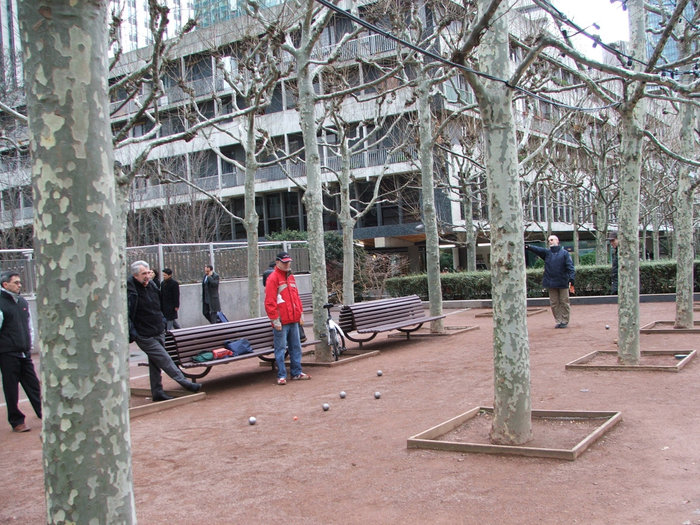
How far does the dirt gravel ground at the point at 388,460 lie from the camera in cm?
474

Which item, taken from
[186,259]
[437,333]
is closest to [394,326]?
[437,333]

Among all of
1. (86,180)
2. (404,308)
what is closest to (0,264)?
(404,308)

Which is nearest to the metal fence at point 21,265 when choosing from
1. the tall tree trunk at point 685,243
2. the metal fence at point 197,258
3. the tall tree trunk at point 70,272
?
the metal fence at point 197,258

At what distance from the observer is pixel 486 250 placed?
143 feet

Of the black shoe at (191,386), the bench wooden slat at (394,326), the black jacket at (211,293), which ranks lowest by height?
the black shoe at (191,386)

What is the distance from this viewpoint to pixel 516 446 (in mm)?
5934

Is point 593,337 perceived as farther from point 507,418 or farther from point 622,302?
point 507,418

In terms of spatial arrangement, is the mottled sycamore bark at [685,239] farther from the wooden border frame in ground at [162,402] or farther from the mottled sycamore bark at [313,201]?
the wooden border frame in ground at [162,402]

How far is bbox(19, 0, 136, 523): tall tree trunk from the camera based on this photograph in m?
2.53

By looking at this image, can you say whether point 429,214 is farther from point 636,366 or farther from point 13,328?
point 13,328

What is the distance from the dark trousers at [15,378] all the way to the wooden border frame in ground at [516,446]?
16.3 feet

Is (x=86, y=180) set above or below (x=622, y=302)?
above

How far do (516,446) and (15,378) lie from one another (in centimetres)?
600

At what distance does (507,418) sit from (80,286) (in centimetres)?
441
